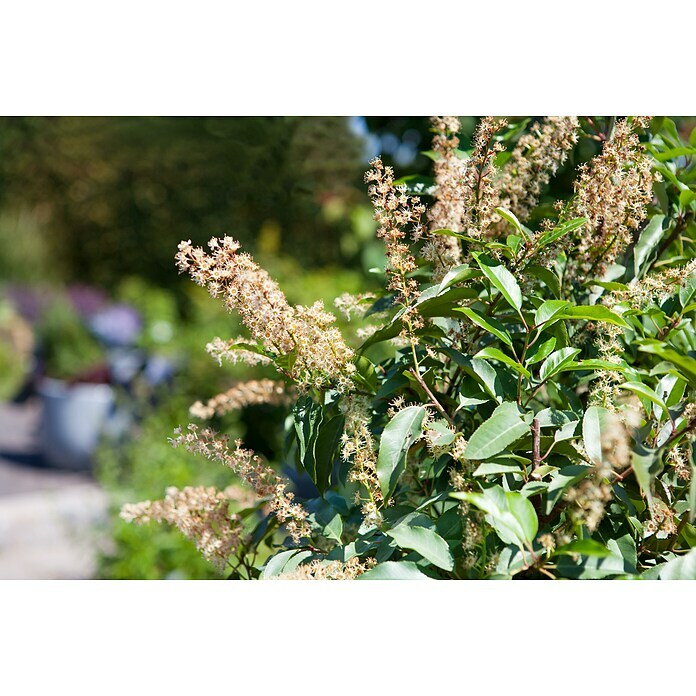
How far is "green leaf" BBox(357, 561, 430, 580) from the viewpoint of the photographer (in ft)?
2.38

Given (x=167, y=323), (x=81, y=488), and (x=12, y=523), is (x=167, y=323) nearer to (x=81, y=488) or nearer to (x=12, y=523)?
(x=81, y=488)

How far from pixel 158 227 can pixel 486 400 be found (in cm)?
764


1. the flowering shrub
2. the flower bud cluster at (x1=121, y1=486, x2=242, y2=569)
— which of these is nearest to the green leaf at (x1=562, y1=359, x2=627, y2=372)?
the flowering shrub

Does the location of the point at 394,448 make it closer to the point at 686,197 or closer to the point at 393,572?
the point at 393,572

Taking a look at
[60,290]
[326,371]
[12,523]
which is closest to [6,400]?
[60,290]

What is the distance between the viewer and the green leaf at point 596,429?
0.70 m

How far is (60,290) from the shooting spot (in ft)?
25.4

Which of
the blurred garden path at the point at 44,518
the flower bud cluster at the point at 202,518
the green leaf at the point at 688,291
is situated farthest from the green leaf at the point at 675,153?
the blurred garden path at the point at 44,518

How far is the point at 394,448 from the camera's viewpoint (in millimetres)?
740

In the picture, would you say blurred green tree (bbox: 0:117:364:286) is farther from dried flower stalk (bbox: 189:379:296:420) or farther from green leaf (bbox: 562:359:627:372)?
green leaf (bbox: 562:359:627:372)

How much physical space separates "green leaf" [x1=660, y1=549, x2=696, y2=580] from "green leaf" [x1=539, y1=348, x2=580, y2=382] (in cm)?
20

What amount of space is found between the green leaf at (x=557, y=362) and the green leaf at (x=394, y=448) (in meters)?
0.13

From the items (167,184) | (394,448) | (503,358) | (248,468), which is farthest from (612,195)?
(167,184)

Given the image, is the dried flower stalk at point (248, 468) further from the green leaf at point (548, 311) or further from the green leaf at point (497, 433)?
the green leaf at point (548, 311)
